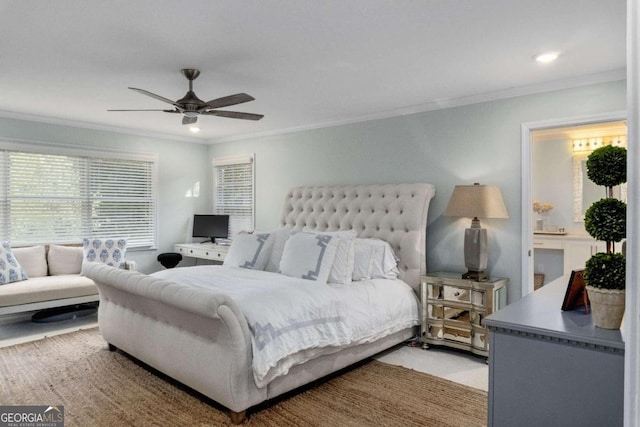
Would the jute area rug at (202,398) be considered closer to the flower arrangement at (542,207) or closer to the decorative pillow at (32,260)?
the decorative pillow at (32,260)

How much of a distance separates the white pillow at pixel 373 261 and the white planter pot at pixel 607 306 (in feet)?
7.95

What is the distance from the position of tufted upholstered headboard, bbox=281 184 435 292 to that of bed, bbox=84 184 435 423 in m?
0.01

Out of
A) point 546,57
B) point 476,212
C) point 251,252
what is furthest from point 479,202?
point 251,252

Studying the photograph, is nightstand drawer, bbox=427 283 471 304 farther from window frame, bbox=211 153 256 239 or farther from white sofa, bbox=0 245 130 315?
white sofa, bbox=0 245 130 315

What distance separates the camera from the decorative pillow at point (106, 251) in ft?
16.8

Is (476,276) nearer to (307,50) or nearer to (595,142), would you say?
(307,50)

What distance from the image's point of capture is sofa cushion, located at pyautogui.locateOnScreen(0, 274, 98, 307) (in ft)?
13.4

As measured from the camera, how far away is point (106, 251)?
5.21m

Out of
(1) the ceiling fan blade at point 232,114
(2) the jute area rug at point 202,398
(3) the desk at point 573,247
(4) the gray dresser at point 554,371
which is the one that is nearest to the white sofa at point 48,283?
(2) the jute area rug at point 202,398

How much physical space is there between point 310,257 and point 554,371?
2393 mm

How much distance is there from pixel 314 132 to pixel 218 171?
212cm

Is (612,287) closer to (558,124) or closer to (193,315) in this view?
(193,315)

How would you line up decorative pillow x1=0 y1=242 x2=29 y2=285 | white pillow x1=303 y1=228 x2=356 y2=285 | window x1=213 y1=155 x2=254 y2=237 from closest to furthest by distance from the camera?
white pillow x1=303 y1=228 x2=356 y2=285 < decorative pillow x1=0 y1=242 x2=29 y2=285 < window x1=213 y1=155 x2=254 y2=237

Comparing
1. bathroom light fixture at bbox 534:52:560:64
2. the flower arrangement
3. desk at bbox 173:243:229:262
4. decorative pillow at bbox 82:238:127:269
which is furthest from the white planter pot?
the flower arrangement
